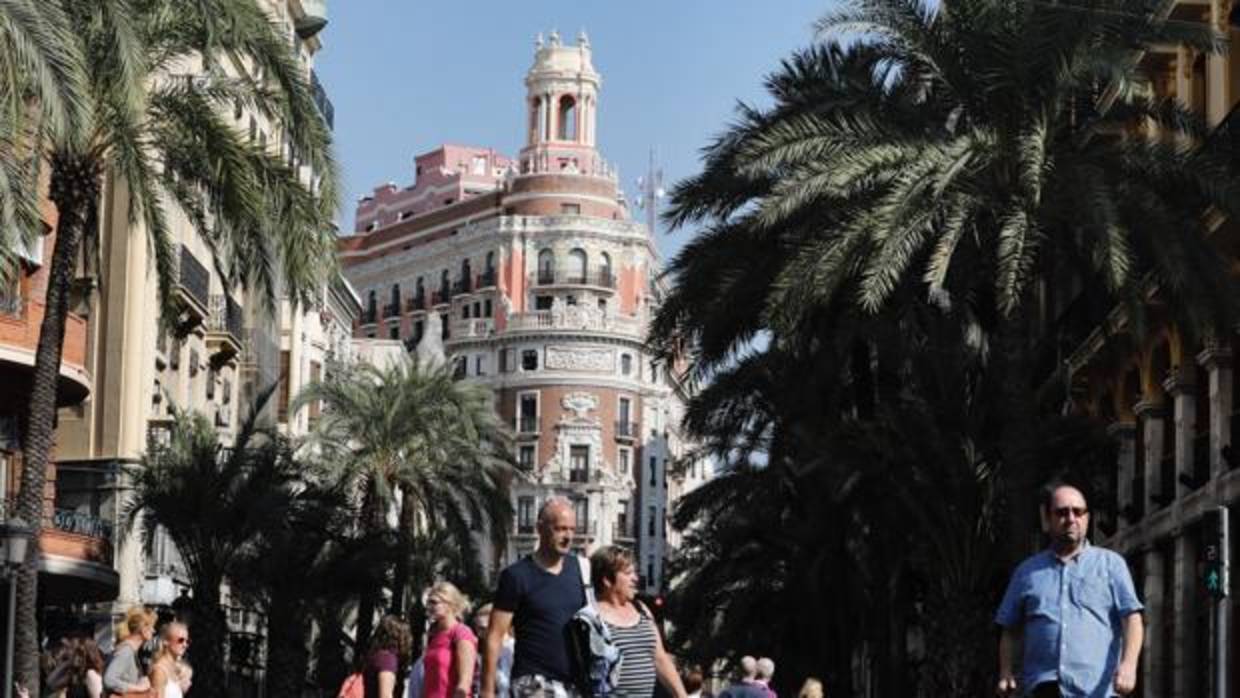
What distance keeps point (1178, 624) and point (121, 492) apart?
2216 cm

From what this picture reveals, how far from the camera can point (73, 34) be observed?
24.2 meters

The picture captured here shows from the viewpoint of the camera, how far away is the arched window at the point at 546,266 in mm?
146375

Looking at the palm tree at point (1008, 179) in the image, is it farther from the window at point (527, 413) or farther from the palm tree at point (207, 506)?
the window at point (527, 413)

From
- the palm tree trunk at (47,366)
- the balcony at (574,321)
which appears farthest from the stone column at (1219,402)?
the balcony at (574,321)

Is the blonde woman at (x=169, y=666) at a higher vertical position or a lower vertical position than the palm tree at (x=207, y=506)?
lower

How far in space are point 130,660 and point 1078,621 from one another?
9.73 meters

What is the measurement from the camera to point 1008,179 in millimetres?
31375

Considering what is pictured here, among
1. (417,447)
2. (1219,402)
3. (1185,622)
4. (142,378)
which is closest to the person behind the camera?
(1219,402)

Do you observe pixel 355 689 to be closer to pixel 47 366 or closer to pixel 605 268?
pixel 47 366

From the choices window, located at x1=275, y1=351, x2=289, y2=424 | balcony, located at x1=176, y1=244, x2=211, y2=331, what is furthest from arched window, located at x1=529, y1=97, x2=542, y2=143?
balcony, located at x1=176, y1=244, x2=211, y2=331

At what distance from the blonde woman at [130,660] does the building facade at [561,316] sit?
388 ft

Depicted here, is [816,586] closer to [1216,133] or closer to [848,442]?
[848,442]

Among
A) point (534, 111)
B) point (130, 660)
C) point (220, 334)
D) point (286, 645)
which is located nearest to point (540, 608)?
point (130, 660)

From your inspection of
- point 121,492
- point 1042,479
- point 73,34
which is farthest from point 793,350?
point 121,492
